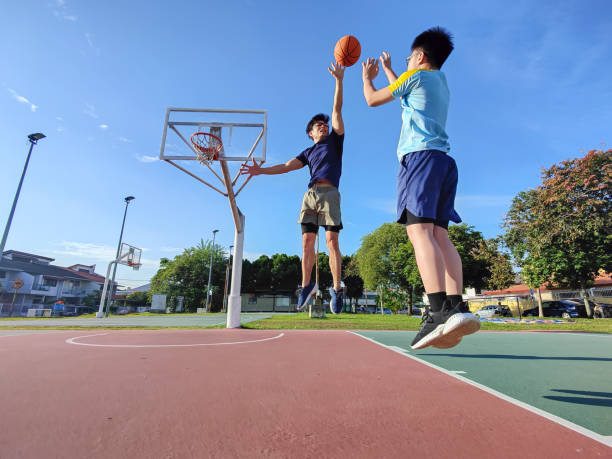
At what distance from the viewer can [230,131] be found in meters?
9.23

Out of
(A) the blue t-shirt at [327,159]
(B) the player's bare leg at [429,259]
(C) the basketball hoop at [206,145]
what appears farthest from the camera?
(C) the basketball hoop at [206,145]

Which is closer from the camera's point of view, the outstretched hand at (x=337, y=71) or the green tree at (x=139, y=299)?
the outstretched hand at (x=337, y=71)

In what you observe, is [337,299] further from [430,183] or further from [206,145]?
[206,145]

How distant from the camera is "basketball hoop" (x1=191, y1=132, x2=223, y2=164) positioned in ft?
28.1

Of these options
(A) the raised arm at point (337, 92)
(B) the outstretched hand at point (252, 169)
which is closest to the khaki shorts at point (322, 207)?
(B) the outstretched hand at point (252, 169)

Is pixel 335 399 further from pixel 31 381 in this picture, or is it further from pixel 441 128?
pixel 31 381

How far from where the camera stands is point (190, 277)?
44.4 metres

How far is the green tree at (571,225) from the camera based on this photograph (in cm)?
1867

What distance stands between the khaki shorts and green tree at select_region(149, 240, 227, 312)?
145 feet

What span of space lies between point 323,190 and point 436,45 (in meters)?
1.67

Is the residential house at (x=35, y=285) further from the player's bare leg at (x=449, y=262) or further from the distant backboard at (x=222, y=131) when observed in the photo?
the player's bare leg at (x=449, y=262)

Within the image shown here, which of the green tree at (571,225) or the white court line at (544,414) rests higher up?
the green tree at (571,225)

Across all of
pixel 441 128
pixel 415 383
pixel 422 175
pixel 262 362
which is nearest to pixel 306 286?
pixel 262 362

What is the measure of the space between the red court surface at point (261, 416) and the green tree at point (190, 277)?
43564mm
